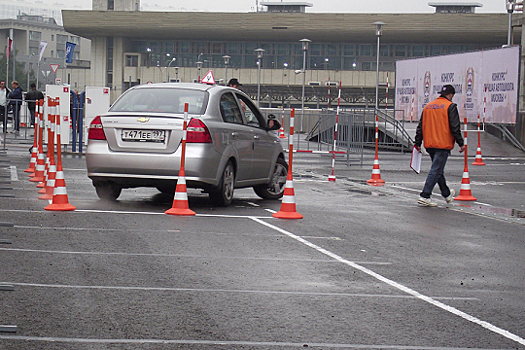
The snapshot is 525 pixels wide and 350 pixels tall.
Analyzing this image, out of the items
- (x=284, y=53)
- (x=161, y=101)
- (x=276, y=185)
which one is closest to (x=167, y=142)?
(x=161, y=101)

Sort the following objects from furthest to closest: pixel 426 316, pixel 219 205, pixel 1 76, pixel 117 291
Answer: pixel 1 76 → pixel 219 205 → pixel 117 291 → pixel 426 316

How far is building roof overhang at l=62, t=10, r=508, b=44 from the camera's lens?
8312 centimetres

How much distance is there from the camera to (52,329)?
4805 millimetres

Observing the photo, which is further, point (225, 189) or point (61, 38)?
point (61, 38)

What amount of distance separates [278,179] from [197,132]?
A: 9.24 ft

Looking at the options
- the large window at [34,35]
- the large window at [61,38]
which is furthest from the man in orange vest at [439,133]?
the large window at [61,38]

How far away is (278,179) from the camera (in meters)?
13.2

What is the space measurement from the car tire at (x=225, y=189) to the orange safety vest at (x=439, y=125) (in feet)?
11.0

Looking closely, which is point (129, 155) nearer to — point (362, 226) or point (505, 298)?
point (362, 226)

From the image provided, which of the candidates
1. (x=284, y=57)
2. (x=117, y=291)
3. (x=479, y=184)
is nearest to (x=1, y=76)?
(x=284, y=57)

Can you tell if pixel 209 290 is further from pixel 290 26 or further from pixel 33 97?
pixel 290 26

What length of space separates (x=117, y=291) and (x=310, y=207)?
639cm

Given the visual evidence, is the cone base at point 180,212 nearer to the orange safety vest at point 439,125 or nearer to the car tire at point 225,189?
the car tire at point 225,189

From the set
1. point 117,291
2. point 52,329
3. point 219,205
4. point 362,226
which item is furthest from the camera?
point 219,205
